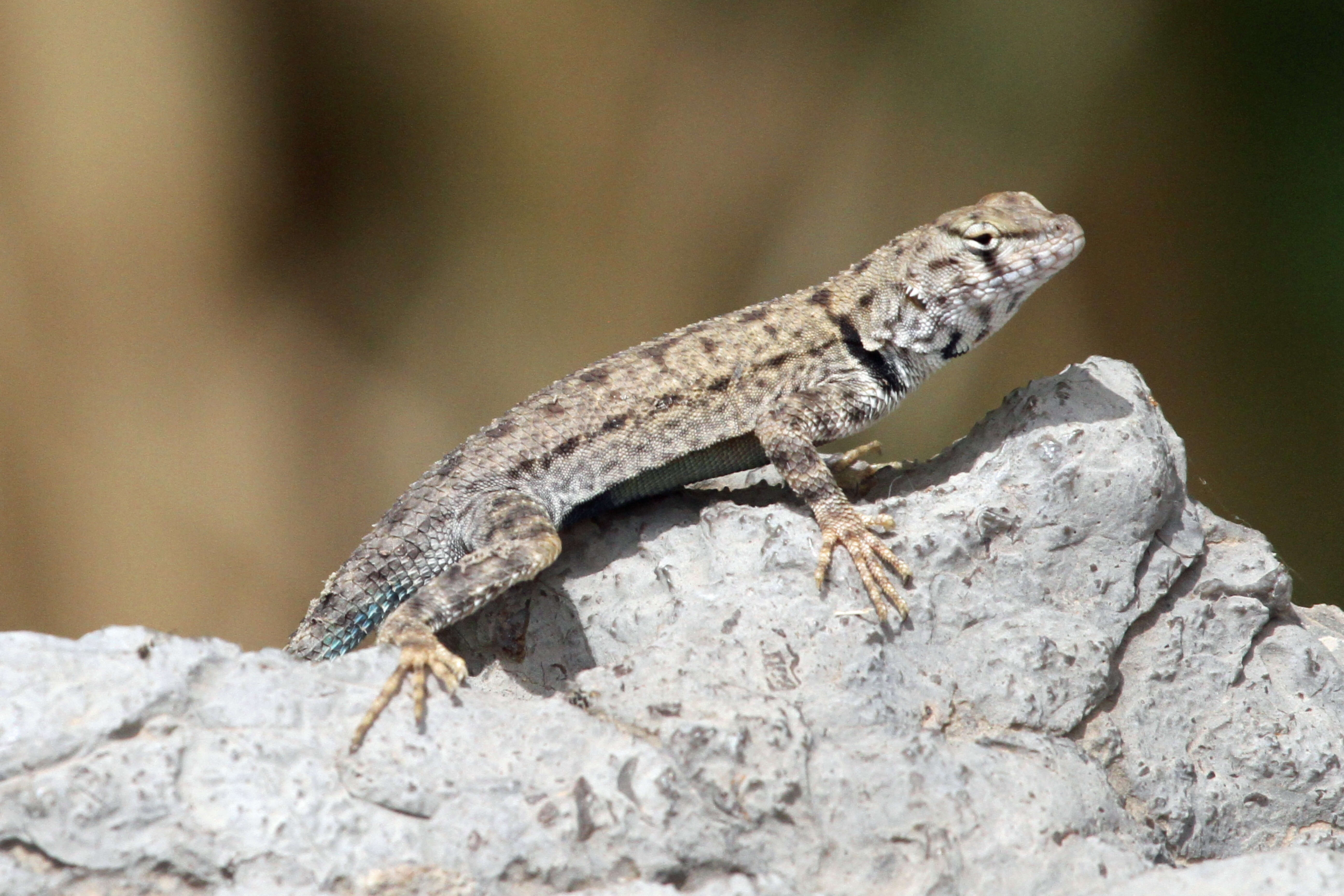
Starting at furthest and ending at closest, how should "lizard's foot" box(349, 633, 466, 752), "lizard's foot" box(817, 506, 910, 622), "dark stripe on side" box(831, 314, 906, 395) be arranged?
"dark stripe on side" box(831, 314, 906, 395), "lizard's foot" box(817, 506, 910, 622), "lizard's foot" box(349, 633, 466, 752)

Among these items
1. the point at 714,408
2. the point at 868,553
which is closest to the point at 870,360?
the point at 714,408

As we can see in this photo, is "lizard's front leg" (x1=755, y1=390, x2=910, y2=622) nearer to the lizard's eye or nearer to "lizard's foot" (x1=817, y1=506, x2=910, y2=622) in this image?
"lizard's foot" (x1=817, y1=506, x2=910, y2=622)

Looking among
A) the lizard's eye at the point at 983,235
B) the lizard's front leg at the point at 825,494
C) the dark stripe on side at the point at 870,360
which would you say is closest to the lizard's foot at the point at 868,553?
the lizard's front leg at the point at 825,494

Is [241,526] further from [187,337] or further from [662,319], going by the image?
[662,319]

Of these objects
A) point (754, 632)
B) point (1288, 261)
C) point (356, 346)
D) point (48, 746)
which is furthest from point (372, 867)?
point (1288, 261)

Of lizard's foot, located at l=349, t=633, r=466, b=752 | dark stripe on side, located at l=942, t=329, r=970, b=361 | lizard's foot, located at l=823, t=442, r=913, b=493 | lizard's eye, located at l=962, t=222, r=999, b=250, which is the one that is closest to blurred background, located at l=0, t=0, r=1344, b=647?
lizard's foot, located at l=823, t=442, r=913, b=493

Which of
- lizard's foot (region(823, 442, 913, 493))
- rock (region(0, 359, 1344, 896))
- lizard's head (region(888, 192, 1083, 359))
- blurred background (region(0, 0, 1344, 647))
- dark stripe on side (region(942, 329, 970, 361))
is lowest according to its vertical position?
rock (region(0, 359, 1344, 896))
